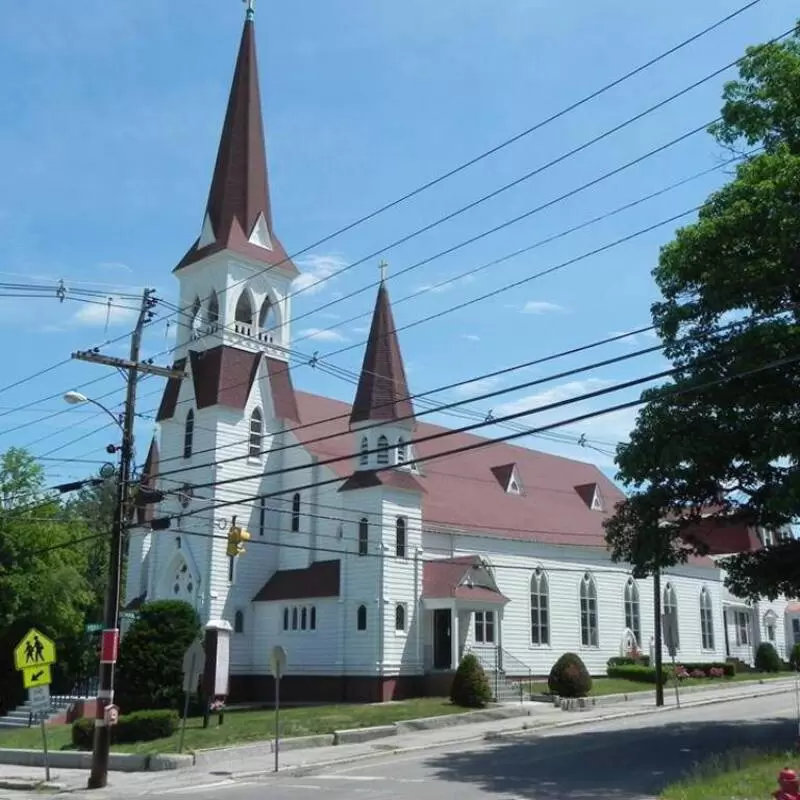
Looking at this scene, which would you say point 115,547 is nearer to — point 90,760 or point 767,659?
point 90,760

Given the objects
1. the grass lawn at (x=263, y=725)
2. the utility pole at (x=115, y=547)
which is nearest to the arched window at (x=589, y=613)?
the grass lawn at (x=263, y=725)

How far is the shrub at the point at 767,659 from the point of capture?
176 feet

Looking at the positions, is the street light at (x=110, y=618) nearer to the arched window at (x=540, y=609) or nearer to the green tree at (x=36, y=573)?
the green tree at (x=36, y=573)

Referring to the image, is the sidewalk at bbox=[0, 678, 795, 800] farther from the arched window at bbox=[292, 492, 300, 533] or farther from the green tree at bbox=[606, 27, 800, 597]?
the arched window at bbox=[292, 492, 300, 533]

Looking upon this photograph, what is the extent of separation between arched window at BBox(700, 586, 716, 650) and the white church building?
2682mm

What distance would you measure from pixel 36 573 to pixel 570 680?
82.3 ft

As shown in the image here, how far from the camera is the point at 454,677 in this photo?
3603 centimetres

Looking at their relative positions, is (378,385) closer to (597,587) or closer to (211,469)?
(211,469)

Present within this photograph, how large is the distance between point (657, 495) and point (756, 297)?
4.87m

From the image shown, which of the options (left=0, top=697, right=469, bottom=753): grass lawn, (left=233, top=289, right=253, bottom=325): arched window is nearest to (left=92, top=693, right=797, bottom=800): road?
(left=0, top=697, right=469, bottom=753): grass lawn

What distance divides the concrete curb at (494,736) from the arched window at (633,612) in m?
11.6

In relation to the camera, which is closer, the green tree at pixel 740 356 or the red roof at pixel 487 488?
the green tree at pixel 740 356

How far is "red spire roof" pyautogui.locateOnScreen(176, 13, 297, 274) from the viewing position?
46.3 m

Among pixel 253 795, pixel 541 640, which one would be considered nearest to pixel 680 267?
pixel 253 795
